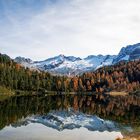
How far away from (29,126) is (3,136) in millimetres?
17635

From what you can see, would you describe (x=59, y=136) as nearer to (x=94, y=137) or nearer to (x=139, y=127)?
(x=94, y=137)

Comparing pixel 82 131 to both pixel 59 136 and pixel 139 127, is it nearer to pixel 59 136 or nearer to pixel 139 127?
pixel 59 136

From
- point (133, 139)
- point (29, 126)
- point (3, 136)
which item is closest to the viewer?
point (133, 139)

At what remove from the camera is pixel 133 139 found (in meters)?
61.0

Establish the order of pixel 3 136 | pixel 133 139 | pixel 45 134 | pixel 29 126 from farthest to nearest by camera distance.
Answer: pixel 29 126, pixel 45 134, pixel 3 136, pixel 133 139

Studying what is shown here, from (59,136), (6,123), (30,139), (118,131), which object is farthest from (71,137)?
(6,123)

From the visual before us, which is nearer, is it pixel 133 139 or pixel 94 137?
pixel 133 139

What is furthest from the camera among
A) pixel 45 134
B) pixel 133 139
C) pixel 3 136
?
pixel 45 134

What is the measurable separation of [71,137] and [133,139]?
13.2 meters

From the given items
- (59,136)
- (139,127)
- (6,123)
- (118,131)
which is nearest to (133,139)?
(59,136)

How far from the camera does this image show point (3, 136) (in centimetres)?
6744

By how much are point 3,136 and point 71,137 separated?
12771 mm

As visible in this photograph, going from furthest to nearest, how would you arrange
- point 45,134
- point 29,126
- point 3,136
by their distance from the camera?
point 29,126, point 45,134, point 3,136

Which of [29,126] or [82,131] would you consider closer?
[82,131]
